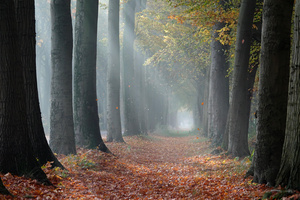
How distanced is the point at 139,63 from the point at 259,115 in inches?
917

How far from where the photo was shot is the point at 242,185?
7289 millimetres

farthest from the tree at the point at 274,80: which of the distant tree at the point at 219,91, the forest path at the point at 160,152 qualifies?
the distant tree at the point at 219,91

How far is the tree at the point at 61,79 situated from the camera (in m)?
10.9

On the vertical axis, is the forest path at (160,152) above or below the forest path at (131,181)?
below

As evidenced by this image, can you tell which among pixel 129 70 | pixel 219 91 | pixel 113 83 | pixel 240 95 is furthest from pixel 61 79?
pixel 129 70

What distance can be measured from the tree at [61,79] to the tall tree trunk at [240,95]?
5.94m

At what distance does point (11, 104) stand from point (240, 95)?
26.9 ft

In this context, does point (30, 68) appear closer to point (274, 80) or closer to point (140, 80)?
point (274, 80)

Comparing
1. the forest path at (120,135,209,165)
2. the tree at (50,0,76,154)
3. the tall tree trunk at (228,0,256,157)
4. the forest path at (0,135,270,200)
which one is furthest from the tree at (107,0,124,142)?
the tall tree trunk at (228,0,256,157)

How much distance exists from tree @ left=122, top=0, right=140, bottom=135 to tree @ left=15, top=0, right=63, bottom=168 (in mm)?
14876

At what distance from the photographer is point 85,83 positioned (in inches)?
504

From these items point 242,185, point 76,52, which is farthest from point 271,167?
point 76,52

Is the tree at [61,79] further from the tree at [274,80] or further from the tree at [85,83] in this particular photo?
the tree at [274,80]

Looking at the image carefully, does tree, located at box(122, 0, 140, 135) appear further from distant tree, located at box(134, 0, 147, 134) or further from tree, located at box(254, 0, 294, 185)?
tree, located at box(254, 0, 294, 185)
